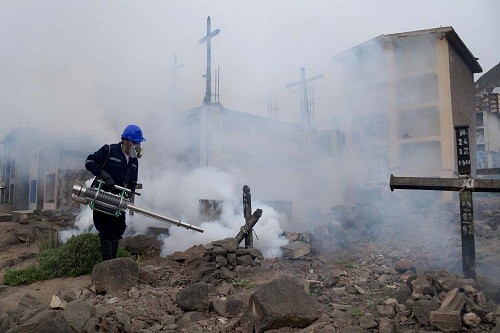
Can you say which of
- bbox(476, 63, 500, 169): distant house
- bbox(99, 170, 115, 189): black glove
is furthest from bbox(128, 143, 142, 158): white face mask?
bbox(476, 63, 500, 169): distant house

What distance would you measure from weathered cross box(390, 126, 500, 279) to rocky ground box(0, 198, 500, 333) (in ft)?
0.84

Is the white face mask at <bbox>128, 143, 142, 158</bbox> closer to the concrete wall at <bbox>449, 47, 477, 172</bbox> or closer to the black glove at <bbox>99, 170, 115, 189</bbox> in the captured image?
the black glove at <bbox>99, 170, 115, 189</bbox>

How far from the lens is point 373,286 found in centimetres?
432

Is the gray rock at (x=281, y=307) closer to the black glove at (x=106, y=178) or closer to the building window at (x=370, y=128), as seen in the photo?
the black glove at (x=106, y=178)

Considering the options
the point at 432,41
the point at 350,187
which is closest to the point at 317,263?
the point at 350,187

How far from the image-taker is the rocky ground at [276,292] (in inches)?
A: 123

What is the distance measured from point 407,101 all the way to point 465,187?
14.1 m

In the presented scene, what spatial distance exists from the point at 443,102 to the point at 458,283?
14.4m

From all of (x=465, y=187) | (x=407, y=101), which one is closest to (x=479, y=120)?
(x=407, y=101)

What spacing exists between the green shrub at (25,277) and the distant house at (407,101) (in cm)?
1269

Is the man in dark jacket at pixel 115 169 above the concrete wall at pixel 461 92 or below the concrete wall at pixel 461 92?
below

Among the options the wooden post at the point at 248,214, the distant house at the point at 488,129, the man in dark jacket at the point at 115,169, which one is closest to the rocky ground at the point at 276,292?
the wooden post at the point at 248,214

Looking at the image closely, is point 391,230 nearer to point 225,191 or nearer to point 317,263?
point 317,263

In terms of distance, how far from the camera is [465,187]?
12.7 ft
